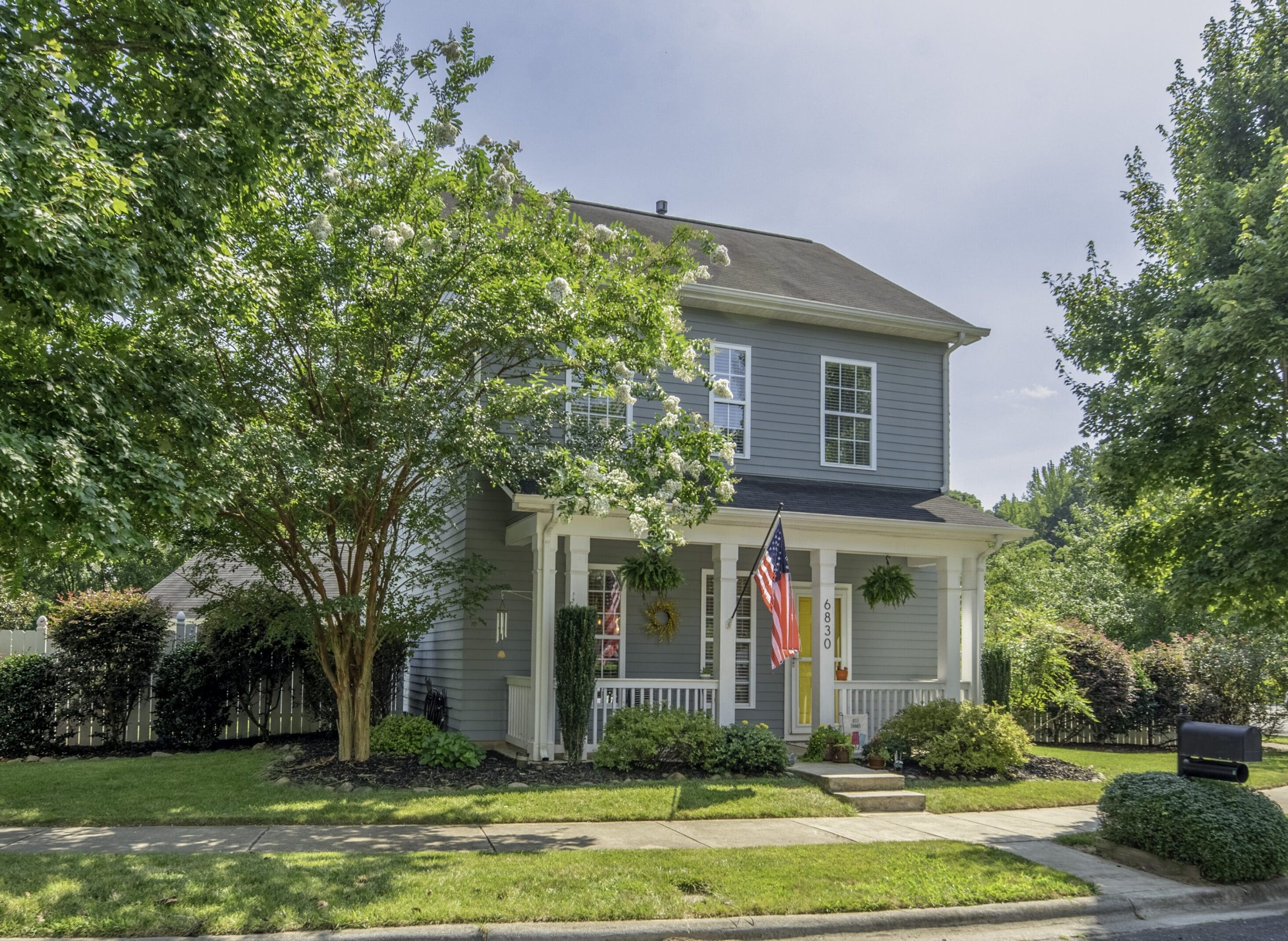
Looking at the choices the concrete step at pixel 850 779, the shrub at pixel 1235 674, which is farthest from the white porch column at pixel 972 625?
the shrub at pixel 1235 674

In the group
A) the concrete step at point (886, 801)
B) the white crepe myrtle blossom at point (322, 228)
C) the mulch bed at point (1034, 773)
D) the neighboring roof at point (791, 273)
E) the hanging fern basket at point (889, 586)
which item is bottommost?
the mulch bed at point (1034, 773)

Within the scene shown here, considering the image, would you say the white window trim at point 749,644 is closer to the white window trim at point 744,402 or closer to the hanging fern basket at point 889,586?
the hanging fern basket at point 889,586

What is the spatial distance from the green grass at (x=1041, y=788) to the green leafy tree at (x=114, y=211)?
28.4 ft

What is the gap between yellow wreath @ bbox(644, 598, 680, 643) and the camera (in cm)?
1452

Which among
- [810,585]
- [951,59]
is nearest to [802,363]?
[810,585]

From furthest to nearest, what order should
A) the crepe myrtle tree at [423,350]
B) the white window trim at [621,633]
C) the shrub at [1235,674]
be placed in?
1. the shrub at [1235,674]
2. the white window trim at [621,633]
3. the crepe myrtle tree at [423,350]

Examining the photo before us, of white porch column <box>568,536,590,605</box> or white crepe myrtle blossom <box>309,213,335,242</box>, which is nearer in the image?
white crepe myrtle blossom <box>309,213,335,242</box>

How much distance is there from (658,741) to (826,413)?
21.9ft

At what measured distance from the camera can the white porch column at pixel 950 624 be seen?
13664mm

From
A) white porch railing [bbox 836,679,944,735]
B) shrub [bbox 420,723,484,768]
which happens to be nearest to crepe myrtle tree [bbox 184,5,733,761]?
shrub [bbox 420,723,484,768]

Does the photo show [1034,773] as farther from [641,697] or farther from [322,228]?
[322,228]

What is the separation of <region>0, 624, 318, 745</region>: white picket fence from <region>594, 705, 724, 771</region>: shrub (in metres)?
5.85

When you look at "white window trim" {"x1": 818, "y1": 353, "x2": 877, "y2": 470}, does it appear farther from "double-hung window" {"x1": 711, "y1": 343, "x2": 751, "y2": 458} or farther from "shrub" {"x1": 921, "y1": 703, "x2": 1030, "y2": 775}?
"shrub" {"x1": 921, "y1": 703, "x2": 1030, "y2": 775}

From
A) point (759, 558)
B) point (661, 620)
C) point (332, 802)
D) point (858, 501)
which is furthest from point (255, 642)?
point (858, 501)
